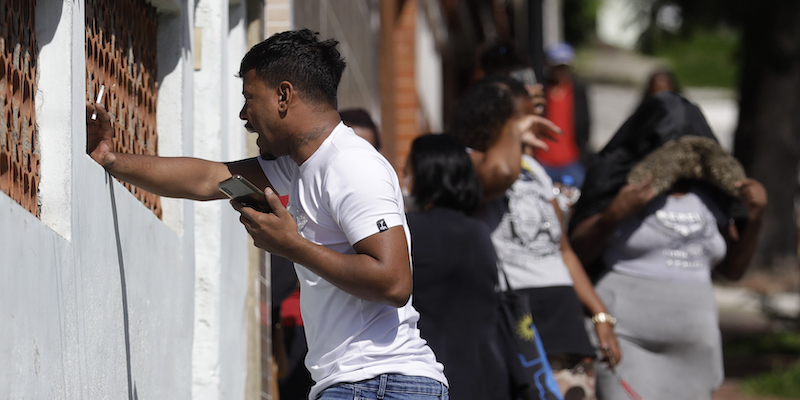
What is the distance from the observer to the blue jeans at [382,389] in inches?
97.7

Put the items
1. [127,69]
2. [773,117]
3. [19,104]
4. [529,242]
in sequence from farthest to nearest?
[773,117] → [529,242] → [127,69] → [19,104]

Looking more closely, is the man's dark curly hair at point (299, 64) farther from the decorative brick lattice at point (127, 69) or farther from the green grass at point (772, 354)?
the green grass at point (772, 354)

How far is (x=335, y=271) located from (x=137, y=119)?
116 centimetres

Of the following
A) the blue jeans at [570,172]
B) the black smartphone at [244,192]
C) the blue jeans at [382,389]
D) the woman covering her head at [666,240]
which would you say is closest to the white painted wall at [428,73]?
the blue jeans at [570,172]

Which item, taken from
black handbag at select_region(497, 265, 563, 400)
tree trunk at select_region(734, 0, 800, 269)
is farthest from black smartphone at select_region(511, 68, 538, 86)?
tree trunk at select_region(734, 0, 800, 269)

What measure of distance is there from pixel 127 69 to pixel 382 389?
4.29ft

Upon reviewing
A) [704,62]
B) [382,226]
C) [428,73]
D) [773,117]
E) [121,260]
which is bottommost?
[121,260]

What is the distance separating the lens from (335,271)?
2.34m

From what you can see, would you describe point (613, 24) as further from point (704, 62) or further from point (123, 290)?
point (123, 290)

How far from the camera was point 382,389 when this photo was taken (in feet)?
8.16

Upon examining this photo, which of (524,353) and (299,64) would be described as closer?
(299,64)

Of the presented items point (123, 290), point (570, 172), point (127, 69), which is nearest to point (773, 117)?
point (570, 172)

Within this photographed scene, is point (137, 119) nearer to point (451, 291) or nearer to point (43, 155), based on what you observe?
point (43, 155)

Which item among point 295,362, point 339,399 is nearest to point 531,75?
point 295,362
